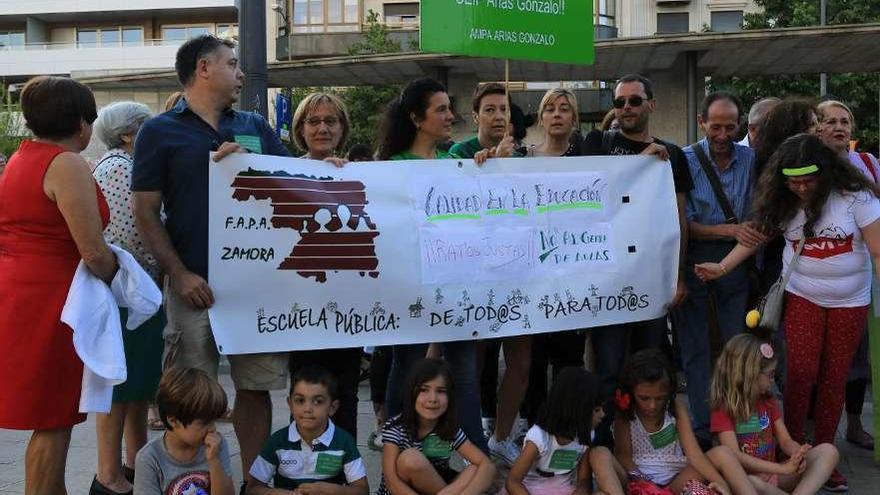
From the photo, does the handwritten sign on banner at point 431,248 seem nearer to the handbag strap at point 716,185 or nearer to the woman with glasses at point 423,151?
the woman with glasses at point 423,151

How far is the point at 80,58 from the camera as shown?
180 feet

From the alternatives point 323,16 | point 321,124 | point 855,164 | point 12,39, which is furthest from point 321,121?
point 12,39

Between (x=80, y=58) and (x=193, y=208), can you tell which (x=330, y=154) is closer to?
(x=193, y=208)

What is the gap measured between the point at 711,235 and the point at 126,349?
298cm

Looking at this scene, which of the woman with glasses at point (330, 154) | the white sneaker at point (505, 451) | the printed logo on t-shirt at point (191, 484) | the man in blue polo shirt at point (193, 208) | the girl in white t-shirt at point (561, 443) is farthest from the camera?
the white sneaker at point (505, 451)

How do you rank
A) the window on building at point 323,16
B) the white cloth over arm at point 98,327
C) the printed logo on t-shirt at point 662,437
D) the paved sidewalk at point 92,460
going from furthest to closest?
1. the window on building at point 323,16
2. the paved sidewalk at point 92,460
3. the printed logo on t-shirt at point 662,437
4. the white cloth over arm at point 98,327

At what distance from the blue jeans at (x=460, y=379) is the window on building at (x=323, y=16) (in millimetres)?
35650

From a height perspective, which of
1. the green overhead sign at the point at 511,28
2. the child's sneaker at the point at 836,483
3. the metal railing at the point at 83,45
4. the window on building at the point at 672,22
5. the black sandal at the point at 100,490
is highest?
the metal railing at the point at 83,45

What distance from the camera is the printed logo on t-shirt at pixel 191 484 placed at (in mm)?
3848

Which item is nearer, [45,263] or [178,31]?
[45,263]

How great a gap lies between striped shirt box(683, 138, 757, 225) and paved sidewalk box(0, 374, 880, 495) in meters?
1.45

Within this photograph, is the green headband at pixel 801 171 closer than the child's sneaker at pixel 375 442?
Yes

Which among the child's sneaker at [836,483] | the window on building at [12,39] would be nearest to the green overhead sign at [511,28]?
the child's sneaker at [836,483]

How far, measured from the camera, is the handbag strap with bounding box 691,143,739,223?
514 centimetres
